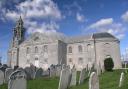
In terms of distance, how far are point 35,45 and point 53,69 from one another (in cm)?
2275

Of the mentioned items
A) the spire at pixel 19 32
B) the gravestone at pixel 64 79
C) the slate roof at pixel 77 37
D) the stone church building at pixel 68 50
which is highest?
the spire at pixel 19 32

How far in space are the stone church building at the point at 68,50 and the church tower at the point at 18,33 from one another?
210 centimetres

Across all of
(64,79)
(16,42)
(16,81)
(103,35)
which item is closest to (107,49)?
(103,35)

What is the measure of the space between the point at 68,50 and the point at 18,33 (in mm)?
15640

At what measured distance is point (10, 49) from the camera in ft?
180

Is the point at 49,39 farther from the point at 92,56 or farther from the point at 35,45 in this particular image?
the point at 92,56

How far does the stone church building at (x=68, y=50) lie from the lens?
44.9 meters

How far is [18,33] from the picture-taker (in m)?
54.6

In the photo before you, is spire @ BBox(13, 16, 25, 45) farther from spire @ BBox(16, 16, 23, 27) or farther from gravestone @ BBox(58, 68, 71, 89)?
gravestone @ BBox(58, 68, 71, 89)

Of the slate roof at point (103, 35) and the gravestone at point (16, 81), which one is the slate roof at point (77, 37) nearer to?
the slate roof at point (103, 35)

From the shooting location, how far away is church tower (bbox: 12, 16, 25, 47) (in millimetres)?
53231

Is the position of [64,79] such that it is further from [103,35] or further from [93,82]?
[103,35]

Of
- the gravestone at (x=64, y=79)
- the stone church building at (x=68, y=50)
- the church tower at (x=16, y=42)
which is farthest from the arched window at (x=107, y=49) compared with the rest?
the gravestone at (x=64, y=79)

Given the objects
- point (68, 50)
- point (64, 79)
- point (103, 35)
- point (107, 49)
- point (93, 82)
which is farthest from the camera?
point (68, 50)
